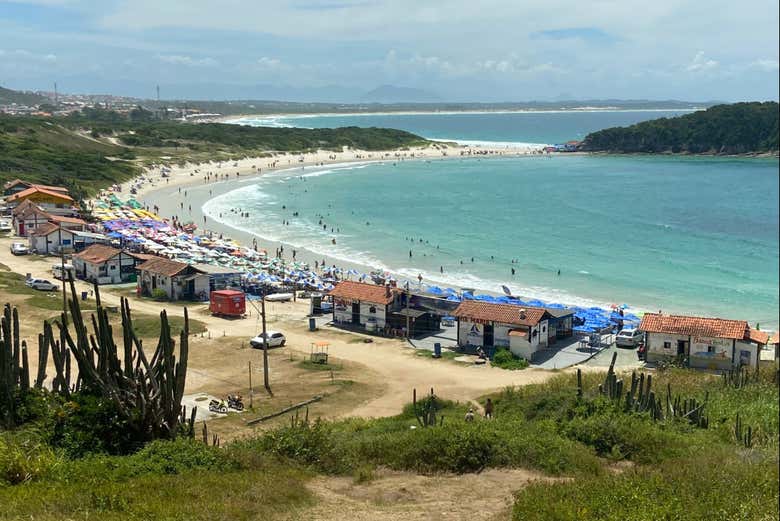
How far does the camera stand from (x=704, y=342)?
2806 cm

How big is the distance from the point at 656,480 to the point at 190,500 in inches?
278

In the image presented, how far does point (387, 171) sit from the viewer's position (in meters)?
115

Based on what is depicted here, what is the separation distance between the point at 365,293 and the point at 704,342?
13600mm

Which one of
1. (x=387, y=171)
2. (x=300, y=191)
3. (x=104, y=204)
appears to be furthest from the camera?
(x=387, y=171)

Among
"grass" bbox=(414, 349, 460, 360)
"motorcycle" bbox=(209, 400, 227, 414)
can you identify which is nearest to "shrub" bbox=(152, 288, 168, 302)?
"grass" bbox=(414, 349, 460, 360)

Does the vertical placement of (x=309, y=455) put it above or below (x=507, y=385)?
above

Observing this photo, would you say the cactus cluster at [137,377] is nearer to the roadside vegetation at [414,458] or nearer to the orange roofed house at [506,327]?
the roadside vegetation at [414,458]

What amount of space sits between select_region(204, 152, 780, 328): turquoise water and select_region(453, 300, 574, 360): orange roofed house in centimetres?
779

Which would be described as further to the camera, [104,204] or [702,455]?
[104,204]

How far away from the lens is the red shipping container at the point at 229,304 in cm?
3428

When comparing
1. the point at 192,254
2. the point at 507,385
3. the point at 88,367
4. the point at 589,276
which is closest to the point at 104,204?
the point at 192,254

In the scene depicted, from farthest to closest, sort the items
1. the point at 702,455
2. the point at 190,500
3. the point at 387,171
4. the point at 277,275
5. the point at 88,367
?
the point at 387,171, the point at 277,275, the point at 88,367, the point at 702,455, the point at 190,500

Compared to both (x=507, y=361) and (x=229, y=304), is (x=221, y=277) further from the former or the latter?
(x=507, y=361)

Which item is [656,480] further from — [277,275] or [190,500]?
[277,275]
